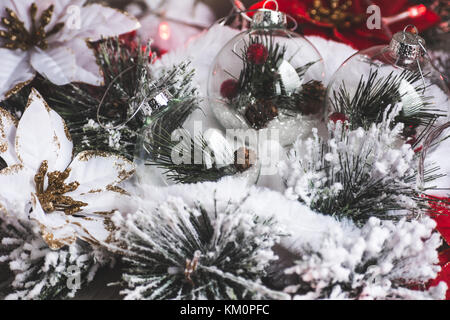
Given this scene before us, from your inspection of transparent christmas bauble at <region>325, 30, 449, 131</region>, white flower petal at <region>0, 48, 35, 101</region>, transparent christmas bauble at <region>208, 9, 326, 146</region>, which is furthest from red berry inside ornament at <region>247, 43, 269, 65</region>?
white flower petal at <region>0, 48, 35, 101</region>

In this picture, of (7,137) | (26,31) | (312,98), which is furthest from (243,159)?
(26,31)

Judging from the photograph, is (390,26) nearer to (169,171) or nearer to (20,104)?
(169,171)

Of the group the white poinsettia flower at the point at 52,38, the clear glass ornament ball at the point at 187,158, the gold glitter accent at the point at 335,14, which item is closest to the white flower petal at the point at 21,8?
the white poinsettia flower at the point at 52,38

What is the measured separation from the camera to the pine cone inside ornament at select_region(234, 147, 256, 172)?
0.46 m

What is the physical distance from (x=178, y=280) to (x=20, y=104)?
0.36 m

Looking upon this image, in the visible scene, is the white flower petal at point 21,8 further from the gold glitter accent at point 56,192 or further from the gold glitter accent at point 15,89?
the gold glitter accent at point 56,192

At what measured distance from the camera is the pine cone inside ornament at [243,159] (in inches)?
18.0

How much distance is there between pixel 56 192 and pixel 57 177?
0.02 metres

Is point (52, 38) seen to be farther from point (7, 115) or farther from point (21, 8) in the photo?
point (7, 115)

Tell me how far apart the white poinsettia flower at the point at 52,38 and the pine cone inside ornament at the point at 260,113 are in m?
0.23

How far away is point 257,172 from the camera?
47 centimetres

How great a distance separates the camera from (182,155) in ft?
1.51
